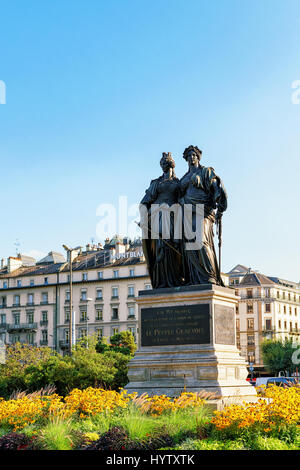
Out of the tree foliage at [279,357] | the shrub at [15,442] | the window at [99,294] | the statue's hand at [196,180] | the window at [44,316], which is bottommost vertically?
the tree foliage at [279,357]

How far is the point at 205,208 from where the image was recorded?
51.1ft

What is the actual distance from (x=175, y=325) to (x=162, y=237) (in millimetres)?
2393

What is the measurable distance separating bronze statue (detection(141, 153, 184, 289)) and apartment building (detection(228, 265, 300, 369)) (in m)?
80.4

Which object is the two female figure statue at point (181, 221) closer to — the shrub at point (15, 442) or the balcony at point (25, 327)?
the shrub at point (15, 442)

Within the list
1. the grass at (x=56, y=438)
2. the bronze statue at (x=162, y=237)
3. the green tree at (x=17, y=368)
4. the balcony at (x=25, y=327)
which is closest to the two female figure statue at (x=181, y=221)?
the bronze statue at (x=162, y=237)

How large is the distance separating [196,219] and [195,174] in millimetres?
1098

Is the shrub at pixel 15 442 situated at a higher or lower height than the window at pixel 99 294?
lower

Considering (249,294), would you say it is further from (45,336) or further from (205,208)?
(205,208)

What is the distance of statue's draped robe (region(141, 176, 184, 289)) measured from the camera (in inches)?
622

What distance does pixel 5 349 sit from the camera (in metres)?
35.5

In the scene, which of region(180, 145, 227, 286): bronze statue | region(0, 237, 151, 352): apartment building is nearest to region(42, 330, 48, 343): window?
region(0, 237, 151, 352): apartment building

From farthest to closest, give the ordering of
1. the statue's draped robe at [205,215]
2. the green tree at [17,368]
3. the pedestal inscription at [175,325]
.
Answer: the green tree at [17,368], the statue's draped robe at [205,215], the pedestal inscription at [175,325]

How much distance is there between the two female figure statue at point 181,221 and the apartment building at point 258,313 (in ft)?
264

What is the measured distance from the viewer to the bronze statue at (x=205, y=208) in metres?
15.2
